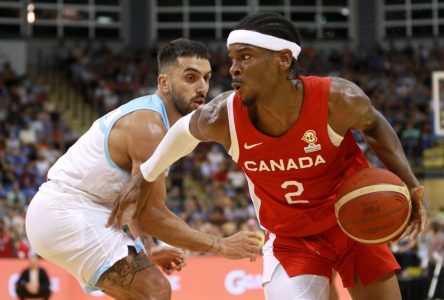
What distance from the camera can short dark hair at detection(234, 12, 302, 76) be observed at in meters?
3.92

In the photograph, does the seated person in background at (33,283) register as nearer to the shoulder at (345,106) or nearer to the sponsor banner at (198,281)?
the sponsor banner at (198,281)

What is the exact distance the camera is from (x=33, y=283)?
32.2 feet

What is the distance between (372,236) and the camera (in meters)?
3.88

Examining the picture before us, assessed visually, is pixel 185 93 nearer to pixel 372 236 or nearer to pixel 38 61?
pixel 372 236

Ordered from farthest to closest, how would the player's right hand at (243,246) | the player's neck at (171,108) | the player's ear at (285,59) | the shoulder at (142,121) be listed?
the player's neck at (171,108)
the shoulder at (142,121)
the player's right hand at (243,246)
the player's ear at (285,59)

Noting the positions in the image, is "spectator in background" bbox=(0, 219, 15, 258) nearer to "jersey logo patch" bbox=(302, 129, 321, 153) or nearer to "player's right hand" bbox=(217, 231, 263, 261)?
"player's right hand" bbox=(217, 231, 263, 261)

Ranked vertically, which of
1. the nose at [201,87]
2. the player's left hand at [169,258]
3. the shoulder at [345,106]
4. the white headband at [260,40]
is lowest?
the player's left hand at [169,258]

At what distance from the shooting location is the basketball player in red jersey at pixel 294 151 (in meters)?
3.91

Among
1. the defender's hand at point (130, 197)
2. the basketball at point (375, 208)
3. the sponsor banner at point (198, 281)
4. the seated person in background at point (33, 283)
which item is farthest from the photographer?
the sponsor banner at point (198, 281)

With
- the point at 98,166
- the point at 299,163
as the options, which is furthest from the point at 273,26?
the point at 98,166

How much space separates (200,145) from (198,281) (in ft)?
29.4

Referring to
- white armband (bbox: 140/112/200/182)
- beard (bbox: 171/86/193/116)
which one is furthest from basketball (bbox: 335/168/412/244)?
beard (bbox: 171/86/193/116)

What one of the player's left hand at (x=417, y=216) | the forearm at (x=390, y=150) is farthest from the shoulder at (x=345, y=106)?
the player's left hand at (x=417, y=216)

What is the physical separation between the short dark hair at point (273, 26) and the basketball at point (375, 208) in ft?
2.23
